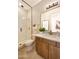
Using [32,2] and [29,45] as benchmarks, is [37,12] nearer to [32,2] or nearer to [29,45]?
[32,2]

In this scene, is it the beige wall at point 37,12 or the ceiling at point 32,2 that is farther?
the ceiling at point 32,2

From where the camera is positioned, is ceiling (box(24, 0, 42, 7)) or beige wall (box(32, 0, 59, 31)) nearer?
beige wall (box(32, 0, 59, 31))

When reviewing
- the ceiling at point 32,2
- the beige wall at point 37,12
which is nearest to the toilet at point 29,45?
the beige wall at point 37,12

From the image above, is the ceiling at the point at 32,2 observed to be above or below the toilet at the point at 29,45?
above

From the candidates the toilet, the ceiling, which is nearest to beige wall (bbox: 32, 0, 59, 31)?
the ceiling

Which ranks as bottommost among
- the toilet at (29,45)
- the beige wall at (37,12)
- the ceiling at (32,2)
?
the toilet at (29,45)

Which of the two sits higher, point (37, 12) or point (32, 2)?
point (32, 2)

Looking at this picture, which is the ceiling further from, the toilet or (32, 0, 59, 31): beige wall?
the toilet

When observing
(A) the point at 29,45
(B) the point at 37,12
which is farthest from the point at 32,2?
(A) the point at 29,45

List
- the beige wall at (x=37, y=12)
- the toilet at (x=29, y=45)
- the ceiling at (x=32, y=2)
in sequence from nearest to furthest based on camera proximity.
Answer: the toilet at (x=29, y=45) → the beige wall at (x=37, y=12) → the ceiling at (x=32, y=2)

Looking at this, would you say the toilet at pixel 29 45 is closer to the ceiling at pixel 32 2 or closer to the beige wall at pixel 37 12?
the beige wall at pixel 37 12
